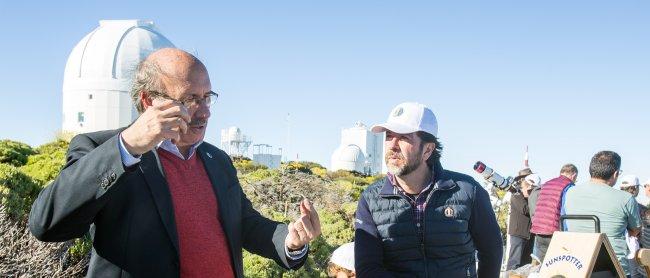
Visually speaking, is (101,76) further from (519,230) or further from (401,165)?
(401,165)

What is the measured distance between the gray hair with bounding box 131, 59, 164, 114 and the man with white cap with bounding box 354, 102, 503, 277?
1.58 metres

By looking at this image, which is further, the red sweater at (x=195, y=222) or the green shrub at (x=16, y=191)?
the green shrub at (x=16, y=191)

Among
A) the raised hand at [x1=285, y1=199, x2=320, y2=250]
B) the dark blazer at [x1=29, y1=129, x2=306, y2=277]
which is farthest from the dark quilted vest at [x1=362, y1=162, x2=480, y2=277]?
the raised hand at [x1=285, y1=199, x2=320, y2=250]

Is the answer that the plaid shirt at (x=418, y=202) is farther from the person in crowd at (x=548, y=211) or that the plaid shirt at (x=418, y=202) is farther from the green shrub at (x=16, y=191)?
the person in crowd at (x=548, y=211)

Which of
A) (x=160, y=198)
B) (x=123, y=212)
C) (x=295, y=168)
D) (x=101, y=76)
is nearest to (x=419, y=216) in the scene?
Answer: (x=160, y=198)

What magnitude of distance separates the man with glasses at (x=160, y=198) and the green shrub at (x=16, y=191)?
11.6 ft

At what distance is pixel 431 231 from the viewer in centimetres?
355

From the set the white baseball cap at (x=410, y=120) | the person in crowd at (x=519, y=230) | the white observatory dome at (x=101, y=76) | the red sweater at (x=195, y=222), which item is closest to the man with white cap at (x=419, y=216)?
the white baseball cap at (x=410, y=120)

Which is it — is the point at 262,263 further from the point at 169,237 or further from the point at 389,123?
the point at 169,237

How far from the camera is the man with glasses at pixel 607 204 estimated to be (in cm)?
566

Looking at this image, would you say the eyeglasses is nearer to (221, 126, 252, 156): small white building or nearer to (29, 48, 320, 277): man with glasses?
(29, 48, 320, 277): man with glasses

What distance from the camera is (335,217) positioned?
8.81 meters

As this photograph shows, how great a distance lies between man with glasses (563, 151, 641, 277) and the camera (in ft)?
18.6

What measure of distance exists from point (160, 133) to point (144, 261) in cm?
60
